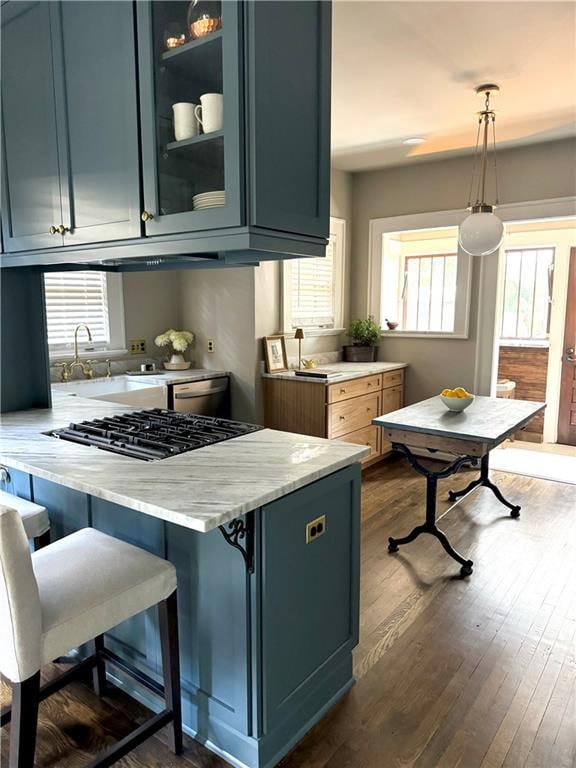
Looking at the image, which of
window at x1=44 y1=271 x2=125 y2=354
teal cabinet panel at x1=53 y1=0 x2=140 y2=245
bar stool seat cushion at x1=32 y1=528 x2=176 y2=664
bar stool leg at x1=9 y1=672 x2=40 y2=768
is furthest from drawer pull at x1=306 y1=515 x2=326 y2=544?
window at x1=44 y1=271 x2=125 y2=354

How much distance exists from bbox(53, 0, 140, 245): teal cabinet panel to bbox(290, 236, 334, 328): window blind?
9.33ft

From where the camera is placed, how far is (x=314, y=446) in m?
1.97

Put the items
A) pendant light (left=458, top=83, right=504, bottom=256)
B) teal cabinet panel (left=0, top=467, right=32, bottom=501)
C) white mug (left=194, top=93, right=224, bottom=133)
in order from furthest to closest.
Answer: pendant light (left=458, top=83, right=504, bottom=256) → teal cabinet panel (left=0, top=467, right=32, bottom=501) → white mug (left=194, top=93, right=224, bottom=133)

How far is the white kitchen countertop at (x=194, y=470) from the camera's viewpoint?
143 centimetres

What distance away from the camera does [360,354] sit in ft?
17.3

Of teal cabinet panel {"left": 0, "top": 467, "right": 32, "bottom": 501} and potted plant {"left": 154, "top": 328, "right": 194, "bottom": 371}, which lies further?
potted plant {"left": 154, "top": 328, "right": 194, "bottom": 371}

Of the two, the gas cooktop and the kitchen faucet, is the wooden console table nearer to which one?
the gas cooktop

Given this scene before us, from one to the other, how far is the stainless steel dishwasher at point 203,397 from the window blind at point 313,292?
0.89 meters

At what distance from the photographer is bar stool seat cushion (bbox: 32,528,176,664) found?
1.45m

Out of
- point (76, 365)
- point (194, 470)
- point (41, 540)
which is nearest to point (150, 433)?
point (194, 470)

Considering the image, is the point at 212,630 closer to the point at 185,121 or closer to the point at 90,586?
the point at 90,586

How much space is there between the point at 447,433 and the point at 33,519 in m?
2.09

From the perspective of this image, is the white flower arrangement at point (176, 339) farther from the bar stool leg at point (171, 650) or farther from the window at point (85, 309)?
the bar stool leg at point (171, 650)

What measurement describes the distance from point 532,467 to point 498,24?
11.6ft
